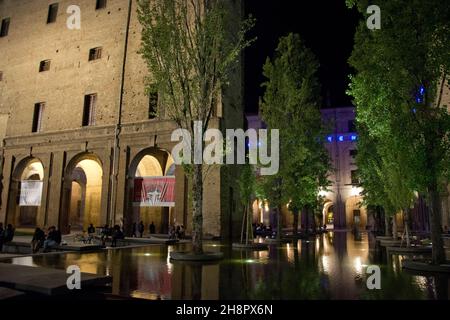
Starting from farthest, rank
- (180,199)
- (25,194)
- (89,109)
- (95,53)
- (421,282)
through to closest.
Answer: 1. (95,53)
2. (25,194)
3. (89,109)
4. (180,199)
5. (421,282)

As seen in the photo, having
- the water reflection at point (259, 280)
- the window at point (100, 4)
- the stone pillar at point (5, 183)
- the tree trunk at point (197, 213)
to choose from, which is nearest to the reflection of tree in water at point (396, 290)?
the water reflection at point (259, 280)

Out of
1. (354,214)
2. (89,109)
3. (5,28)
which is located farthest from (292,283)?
(354,214)

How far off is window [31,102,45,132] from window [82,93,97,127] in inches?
189

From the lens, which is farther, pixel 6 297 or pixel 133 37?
pixel 133 37

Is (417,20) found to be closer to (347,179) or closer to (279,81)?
(279,81)

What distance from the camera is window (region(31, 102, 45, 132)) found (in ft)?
96.9

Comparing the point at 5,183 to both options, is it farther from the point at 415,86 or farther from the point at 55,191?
the point at 415,86

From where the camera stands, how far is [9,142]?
3012 cm

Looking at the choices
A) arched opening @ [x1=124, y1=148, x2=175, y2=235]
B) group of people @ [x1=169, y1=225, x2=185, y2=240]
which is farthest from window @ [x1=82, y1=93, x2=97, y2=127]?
group of people @ [x1=169, y1=225, x2=185, y2=240]

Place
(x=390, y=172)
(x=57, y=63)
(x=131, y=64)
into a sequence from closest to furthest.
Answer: (x=390, y=172) → (x=131, y=64) → (x=57, y=63)

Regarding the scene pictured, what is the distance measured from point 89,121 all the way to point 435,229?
82.1 ft

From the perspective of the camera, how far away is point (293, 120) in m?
22.4

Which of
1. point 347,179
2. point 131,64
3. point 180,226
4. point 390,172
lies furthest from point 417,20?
point 347,179

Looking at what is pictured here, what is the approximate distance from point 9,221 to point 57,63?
1402cm
